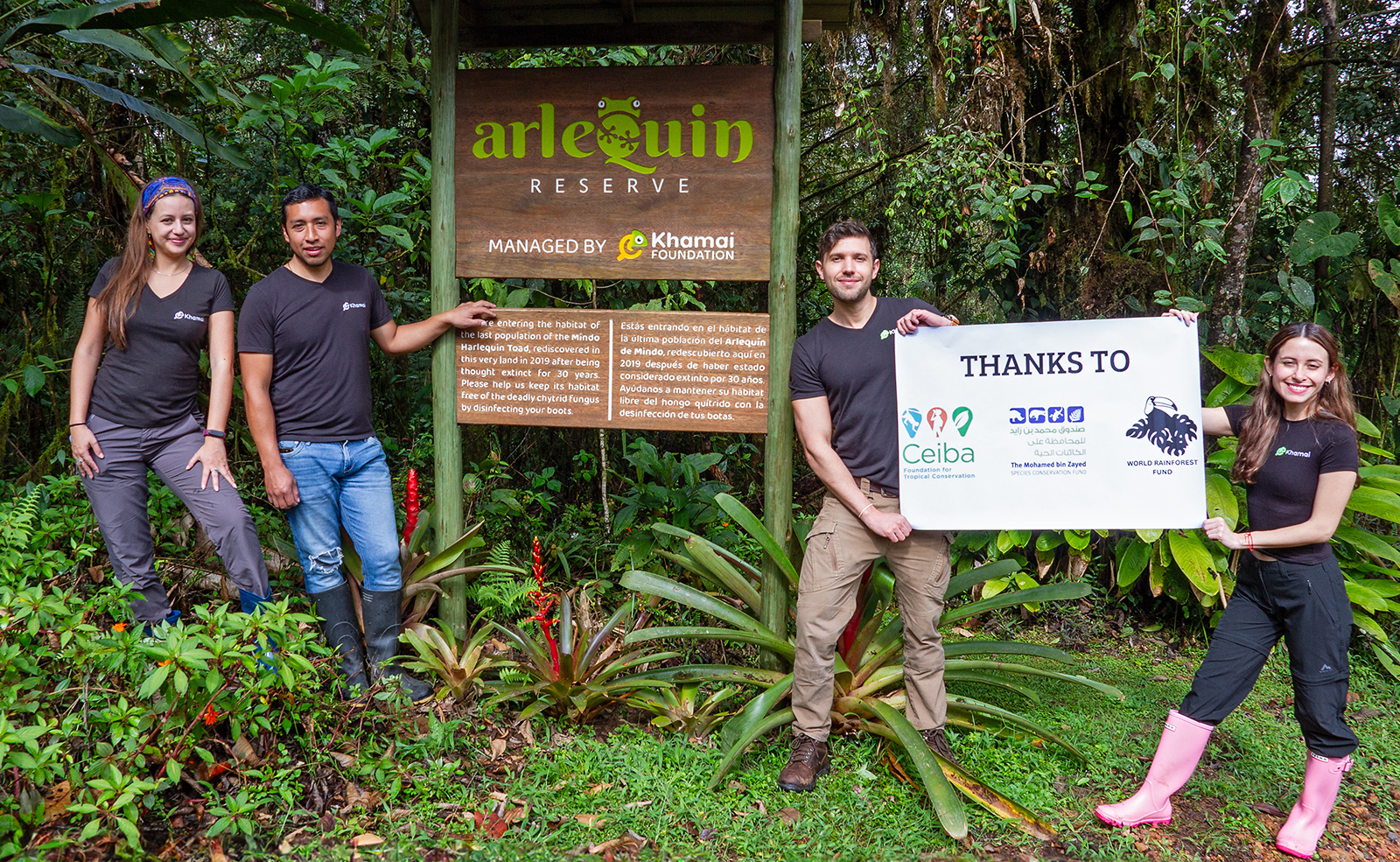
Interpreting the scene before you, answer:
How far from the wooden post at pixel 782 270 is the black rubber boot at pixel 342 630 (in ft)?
5.99

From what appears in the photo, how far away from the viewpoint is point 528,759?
339cm

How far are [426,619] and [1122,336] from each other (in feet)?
11.2

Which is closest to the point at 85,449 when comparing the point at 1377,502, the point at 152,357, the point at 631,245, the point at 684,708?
the point at 152,357

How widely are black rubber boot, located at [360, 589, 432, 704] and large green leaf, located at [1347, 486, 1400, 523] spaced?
4839 mm

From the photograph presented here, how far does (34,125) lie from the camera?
11.4 ft

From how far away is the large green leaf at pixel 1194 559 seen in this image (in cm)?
458

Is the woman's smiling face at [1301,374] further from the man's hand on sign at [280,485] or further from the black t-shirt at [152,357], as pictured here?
the black t-shirt at [152,357]

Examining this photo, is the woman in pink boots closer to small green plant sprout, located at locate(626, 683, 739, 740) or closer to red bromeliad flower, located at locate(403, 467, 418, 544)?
small green plant sprout, located at locate(626, 683, 739, 740)

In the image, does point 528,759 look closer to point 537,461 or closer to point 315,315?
point 315,315

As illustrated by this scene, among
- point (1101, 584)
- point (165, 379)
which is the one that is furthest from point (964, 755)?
point (165, 379)

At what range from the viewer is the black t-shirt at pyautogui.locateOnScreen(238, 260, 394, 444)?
3428 millimetres

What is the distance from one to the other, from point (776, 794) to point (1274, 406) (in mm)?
2307

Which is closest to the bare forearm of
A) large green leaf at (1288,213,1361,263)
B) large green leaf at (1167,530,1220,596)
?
large green leaf at (1167,530,1220,596)

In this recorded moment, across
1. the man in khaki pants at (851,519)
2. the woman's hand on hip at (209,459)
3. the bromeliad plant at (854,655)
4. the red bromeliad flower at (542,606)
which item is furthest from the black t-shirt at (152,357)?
the man in khaki pants at (851,519)
